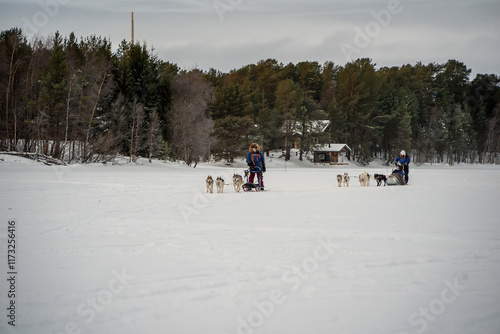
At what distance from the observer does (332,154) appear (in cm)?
6925

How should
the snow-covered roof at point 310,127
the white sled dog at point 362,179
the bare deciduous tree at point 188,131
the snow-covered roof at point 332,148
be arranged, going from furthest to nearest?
the snow-covered roof at point 332,148, the snow-covered roof at point 310,127, the bare deciduous tree at point 188,131, the white sled dog at point 362,179

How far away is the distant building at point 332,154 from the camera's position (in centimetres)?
6797

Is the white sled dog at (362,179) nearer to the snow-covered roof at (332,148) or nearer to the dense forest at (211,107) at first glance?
the dense forest at (211,107)

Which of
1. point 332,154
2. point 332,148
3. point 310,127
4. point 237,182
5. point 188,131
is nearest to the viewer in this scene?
point 237,182

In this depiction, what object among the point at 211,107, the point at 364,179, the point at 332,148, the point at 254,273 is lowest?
the point at 254,273

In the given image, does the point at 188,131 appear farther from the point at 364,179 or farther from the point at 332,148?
the point at 332,148

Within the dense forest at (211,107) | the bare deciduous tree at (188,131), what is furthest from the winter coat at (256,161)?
the bare deciduous tree at (188,131)

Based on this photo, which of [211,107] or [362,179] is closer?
[362,179]

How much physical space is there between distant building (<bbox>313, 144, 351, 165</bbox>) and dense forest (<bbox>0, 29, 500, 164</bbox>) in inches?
87.7

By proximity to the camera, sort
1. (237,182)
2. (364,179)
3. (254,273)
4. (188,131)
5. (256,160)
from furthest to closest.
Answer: (188,131) → (364,179) → (256,160) → (237,182) → (254,273)

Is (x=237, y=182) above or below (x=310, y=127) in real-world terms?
below

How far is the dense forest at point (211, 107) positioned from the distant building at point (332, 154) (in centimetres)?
223

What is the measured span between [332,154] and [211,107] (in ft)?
82.4

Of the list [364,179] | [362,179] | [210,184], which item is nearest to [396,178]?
[364,179]
